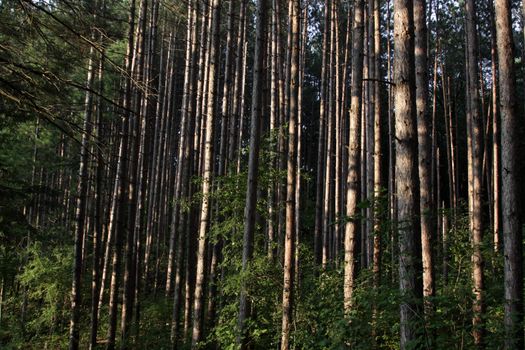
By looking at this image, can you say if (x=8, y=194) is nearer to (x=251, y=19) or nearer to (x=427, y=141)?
(x=427, y=141)

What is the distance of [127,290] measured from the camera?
1058 cm

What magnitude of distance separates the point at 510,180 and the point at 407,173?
6.26 ft

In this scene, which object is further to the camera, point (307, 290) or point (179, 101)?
point (179, 101)

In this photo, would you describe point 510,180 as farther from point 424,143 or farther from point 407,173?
point 407,173

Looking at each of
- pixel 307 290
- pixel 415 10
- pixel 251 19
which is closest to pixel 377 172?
pixel 307 290

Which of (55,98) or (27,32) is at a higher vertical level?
(27,32)

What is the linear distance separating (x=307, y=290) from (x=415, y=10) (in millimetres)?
5500

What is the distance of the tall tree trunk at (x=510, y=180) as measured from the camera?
5.36 metres

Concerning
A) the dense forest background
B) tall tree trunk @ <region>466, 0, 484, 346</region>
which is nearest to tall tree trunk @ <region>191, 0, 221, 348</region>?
the dense forest background

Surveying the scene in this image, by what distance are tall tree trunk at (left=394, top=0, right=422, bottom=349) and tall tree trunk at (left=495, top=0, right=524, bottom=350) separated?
1594 mm

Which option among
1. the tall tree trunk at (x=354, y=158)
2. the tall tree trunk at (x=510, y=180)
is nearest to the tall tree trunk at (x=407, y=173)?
the tall tree trunk at (x=510, y=180)

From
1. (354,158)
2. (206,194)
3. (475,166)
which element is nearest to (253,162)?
(206,194)

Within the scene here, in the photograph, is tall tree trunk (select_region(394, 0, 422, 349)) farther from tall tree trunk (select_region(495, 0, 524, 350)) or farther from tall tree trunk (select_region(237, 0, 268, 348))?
tall tree trunk (select_region(237, 0, 268, 348))

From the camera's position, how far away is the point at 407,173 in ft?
15.0
